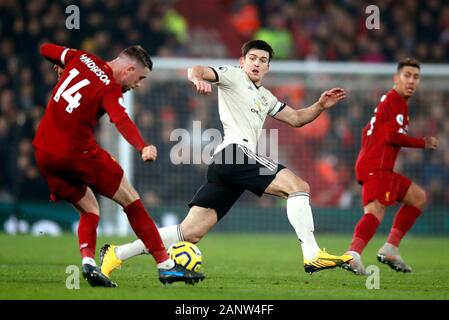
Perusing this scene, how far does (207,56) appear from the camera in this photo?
21.0 meters

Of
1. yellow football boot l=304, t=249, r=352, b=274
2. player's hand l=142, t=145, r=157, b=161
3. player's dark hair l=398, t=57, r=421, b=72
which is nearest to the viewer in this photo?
player's hand l=142, t=145, r=157, b=161

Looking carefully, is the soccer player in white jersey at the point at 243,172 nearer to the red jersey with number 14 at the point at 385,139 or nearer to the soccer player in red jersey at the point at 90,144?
the soccer player in red jersey at the point at 90,144

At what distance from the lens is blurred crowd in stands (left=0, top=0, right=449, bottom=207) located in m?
16.9

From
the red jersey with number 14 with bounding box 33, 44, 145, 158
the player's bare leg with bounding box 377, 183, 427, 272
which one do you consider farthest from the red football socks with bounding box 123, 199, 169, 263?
the player's bare leg with bounding box 377, 183, 427, 272

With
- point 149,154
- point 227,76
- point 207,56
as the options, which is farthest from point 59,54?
point 207,56

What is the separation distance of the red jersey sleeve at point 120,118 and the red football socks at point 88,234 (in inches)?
42.7

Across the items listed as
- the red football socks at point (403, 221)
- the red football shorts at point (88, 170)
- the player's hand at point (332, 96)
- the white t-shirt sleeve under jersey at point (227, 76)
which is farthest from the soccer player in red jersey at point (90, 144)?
the red football socks at point (403, 221)

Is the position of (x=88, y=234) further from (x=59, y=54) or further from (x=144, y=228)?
(x=59, y=54)

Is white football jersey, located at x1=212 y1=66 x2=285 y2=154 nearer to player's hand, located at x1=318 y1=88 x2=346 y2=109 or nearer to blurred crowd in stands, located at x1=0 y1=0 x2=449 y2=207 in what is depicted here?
player's hand, located at x1=318 y1=88 x2=346 y2=109

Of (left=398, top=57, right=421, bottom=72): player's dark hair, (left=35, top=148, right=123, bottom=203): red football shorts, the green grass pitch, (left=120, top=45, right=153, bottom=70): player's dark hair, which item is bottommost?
the green grass pitch

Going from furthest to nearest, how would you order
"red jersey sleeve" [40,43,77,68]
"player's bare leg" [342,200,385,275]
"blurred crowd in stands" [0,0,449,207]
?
"blurred crowd in stands" [0,0,449,207] → "player's bare leg" [342,200,385,275] → "red jersey sleeve" [40,43,77,68]

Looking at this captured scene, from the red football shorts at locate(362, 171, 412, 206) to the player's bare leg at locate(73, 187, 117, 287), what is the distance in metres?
3.32

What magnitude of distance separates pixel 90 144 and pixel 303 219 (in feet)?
6.63
